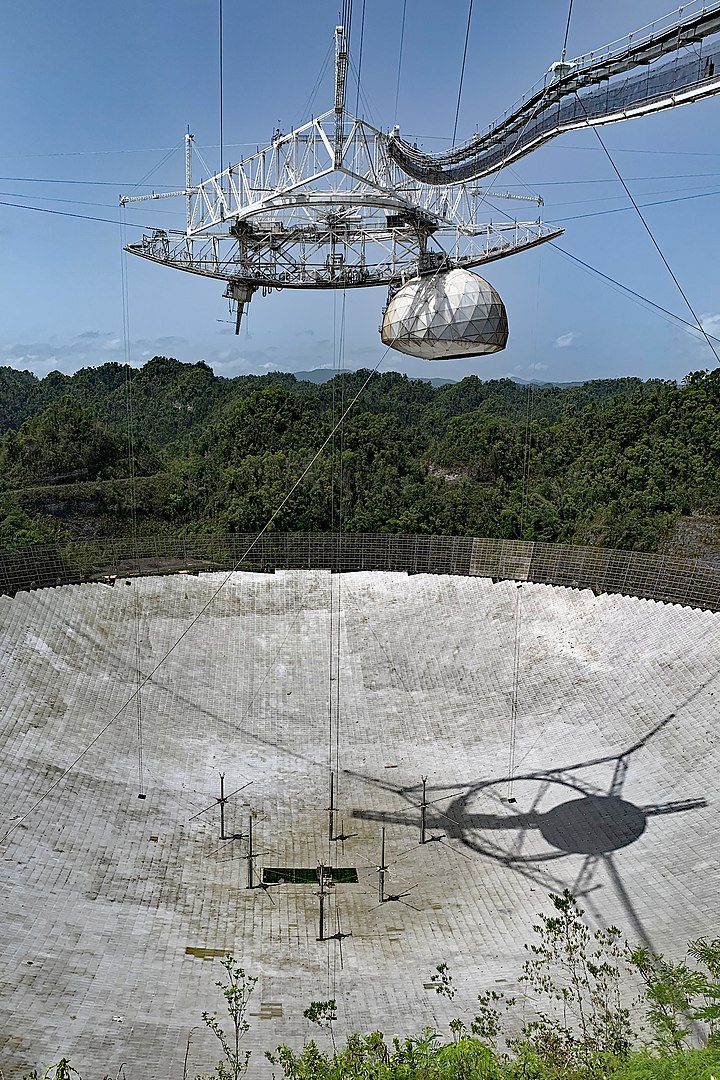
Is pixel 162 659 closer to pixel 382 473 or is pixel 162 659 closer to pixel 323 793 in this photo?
pixel 323 793

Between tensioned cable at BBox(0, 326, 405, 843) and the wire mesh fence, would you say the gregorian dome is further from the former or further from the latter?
the wire mesh fence

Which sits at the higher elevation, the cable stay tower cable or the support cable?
the cable stay tower cable

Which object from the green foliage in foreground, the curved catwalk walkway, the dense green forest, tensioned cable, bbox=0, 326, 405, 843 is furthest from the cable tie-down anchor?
the dense green forest

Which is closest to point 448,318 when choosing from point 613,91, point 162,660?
point 613,91

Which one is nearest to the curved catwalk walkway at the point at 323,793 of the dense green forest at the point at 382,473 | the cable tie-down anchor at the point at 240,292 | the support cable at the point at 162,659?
the support cable at the point at 162,659

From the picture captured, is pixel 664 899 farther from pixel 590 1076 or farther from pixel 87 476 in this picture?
pixel 87 476

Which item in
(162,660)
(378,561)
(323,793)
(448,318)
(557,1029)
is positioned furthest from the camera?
(378,561)
